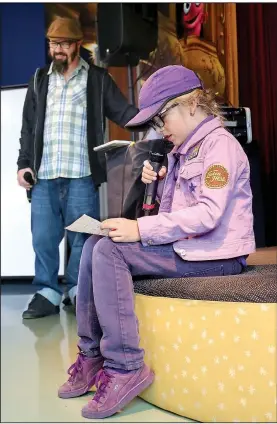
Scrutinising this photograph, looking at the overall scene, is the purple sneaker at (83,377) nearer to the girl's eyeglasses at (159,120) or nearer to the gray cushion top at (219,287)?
the gray cushion top at (219,287)

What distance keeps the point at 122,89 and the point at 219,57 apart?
1.11ft

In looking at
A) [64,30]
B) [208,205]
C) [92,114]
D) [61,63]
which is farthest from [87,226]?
[64,30]

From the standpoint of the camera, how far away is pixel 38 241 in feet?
5.79

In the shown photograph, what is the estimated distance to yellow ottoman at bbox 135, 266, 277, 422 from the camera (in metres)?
1.09

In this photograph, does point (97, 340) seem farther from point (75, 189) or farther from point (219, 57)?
point (219, 57)

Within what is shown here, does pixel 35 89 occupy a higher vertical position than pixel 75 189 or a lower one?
higher

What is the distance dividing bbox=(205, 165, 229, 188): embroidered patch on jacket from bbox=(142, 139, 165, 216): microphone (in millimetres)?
214

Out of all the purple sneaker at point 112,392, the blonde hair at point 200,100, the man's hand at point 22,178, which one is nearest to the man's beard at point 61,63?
the man's hand at point 22,178

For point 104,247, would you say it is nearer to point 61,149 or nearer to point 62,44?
point 61,149

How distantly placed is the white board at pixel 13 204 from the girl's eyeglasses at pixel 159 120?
1.96 ft

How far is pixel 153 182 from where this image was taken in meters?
1.44

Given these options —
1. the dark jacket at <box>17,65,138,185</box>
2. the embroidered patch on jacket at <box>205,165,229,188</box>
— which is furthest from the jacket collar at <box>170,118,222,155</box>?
the dark jacket at <box>17,65,138,185</box>

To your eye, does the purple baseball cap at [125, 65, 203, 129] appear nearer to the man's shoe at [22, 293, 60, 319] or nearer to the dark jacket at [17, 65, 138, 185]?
the dark jacket at [17, 65, 138, 185]

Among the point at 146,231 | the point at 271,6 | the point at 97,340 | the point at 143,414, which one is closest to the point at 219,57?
the point at 271,6
